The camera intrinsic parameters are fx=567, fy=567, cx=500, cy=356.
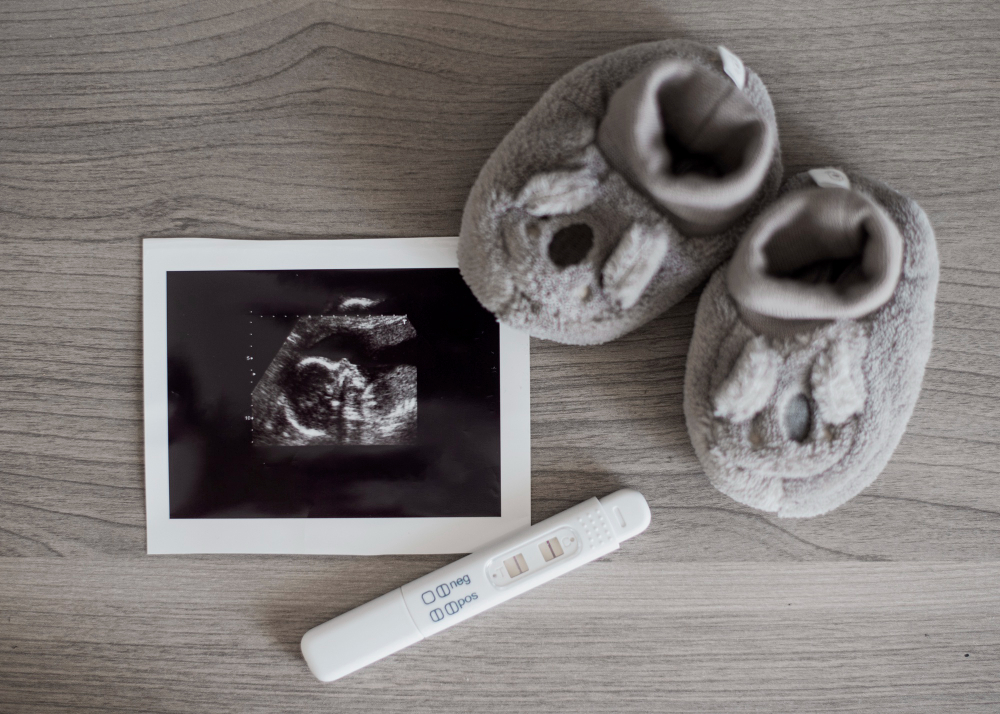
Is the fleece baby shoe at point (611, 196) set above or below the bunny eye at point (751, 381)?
above

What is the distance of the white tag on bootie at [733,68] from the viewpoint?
1.21ft

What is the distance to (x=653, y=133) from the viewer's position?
1.16ft

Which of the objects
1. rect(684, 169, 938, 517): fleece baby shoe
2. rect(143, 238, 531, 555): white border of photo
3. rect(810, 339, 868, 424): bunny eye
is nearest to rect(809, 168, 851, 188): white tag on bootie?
rect(684, 169, 938, 517): fleece baby shoe

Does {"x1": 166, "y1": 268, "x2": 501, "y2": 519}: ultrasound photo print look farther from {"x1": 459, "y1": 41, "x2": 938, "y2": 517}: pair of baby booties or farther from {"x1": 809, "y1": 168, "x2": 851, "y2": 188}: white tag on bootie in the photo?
{"x1": 809, "y1": 168, "x2": 851, "y2": 188}: white tag on bootie

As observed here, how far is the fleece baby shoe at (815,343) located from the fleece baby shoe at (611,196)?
0.11 ft

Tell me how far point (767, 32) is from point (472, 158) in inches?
9.2

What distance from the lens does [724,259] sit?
38cm

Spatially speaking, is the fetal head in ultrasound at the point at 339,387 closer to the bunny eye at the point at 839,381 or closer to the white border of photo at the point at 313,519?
the white border of photo at the point at 313,519

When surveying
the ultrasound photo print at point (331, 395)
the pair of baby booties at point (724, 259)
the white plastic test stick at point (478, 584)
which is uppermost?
the pair of baby booties at point (724, 259)

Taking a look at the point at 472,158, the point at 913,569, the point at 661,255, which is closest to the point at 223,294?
the point at 472,158

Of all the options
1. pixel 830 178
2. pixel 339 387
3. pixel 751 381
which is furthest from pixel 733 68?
pixel 339 387

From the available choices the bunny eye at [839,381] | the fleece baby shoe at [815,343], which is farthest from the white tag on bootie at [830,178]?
the bunny eye at [839,381]

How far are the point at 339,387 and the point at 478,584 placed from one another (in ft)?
0.59

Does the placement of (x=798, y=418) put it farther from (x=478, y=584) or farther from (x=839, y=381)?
(x=478, y=584)
